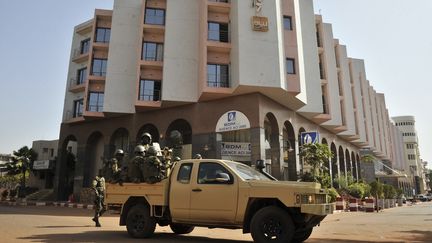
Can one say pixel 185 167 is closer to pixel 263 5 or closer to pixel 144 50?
pixel 263 5

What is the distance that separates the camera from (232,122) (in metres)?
27.0

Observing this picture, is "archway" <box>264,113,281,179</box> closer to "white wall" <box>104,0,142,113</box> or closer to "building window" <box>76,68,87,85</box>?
"white wall" <box>104,0,142,113</box>

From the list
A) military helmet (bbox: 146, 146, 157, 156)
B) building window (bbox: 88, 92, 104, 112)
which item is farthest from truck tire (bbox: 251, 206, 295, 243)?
building window (bbox: 88, 92, 104, 112)

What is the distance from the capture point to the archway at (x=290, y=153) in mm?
30125

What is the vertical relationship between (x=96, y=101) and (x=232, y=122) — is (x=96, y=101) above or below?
above

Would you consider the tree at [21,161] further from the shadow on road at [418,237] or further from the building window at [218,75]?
the shadow on road at [418,237]

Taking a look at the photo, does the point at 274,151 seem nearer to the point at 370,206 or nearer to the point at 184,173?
the point at 370,206

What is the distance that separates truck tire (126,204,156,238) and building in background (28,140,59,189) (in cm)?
3908

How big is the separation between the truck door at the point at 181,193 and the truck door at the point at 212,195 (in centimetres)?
15

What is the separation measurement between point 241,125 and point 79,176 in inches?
709

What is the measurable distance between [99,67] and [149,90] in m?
7.10

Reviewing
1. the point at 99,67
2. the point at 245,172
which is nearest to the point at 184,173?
the point at 245,172

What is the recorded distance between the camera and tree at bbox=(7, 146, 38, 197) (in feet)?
155

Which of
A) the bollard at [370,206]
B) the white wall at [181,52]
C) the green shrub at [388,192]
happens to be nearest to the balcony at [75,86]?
the white wall at [181,52]
